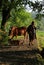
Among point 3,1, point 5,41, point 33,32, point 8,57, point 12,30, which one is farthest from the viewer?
point 3,1

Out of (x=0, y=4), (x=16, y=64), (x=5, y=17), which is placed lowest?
(x=5, y=17)

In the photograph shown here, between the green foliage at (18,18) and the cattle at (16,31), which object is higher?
the cattle at (16,31)

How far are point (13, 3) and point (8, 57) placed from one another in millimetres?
16578

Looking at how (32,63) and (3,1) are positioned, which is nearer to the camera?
(32,63)

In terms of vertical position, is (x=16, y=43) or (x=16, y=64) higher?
(x=16, y=64)

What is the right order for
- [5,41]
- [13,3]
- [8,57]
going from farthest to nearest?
[13,3] < [5,41] < [8,57]

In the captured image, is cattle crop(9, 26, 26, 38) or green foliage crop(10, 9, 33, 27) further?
green foliage crop(10, 9, 33, 27)

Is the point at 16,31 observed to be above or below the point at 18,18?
above

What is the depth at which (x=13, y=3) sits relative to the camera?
31.9m

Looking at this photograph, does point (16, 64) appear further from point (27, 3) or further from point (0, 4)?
point (27, 3)

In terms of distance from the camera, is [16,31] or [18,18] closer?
[16,31]

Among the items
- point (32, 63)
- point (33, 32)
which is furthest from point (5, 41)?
point (32, 63)

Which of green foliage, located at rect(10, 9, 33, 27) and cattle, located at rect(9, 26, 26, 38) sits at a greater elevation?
cattle, located at rect(9, 26, 26, 38)

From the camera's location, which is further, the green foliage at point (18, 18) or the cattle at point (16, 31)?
the green foliage at point (18, 18)
